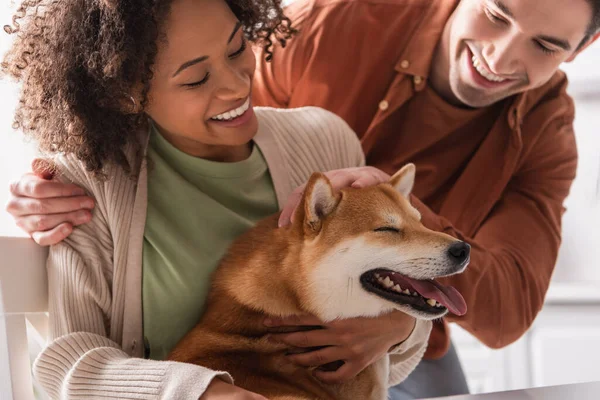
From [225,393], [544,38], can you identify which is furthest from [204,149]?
[544,38]

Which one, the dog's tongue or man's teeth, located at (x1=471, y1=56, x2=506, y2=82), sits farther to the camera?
man's teeth, located at (x1=471, y1=56, x2=506, y2=82)

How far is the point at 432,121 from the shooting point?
60.6 inches

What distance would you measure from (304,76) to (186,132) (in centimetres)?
48

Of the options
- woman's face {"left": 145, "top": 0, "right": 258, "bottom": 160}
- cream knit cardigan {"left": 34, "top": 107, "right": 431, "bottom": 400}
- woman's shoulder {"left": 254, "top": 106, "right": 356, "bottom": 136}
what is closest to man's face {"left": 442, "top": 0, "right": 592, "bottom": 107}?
woman's shoulder {"left": 254, "top": 106, "right": 356, "bottom": 136}

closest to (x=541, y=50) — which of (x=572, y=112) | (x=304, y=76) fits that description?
(x=572, y=112)

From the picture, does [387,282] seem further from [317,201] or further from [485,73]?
[485,73]

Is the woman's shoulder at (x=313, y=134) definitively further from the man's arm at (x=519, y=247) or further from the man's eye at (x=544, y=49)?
the man's eye at (x=544, y=49)

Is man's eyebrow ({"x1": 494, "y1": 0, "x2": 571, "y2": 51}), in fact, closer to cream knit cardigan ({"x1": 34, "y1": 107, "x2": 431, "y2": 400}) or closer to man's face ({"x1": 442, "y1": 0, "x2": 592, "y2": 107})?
man's face ({"x1": 442, "y1": 0, "x2": 592, "y2": 107})

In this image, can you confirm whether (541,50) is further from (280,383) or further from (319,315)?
(280,383)

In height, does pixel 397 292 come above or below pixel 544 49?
below

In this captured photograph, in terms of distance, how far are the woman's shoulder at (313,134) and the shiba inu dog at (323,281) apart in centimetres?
21

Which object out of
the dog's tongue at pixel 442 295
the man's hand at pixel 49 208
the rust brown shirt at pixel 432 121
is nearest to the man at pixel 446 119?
the rust brown shirt at pixel 432 121

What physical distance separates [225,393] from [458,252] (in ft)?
1.23

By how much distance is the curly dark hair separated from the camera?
102 cm
